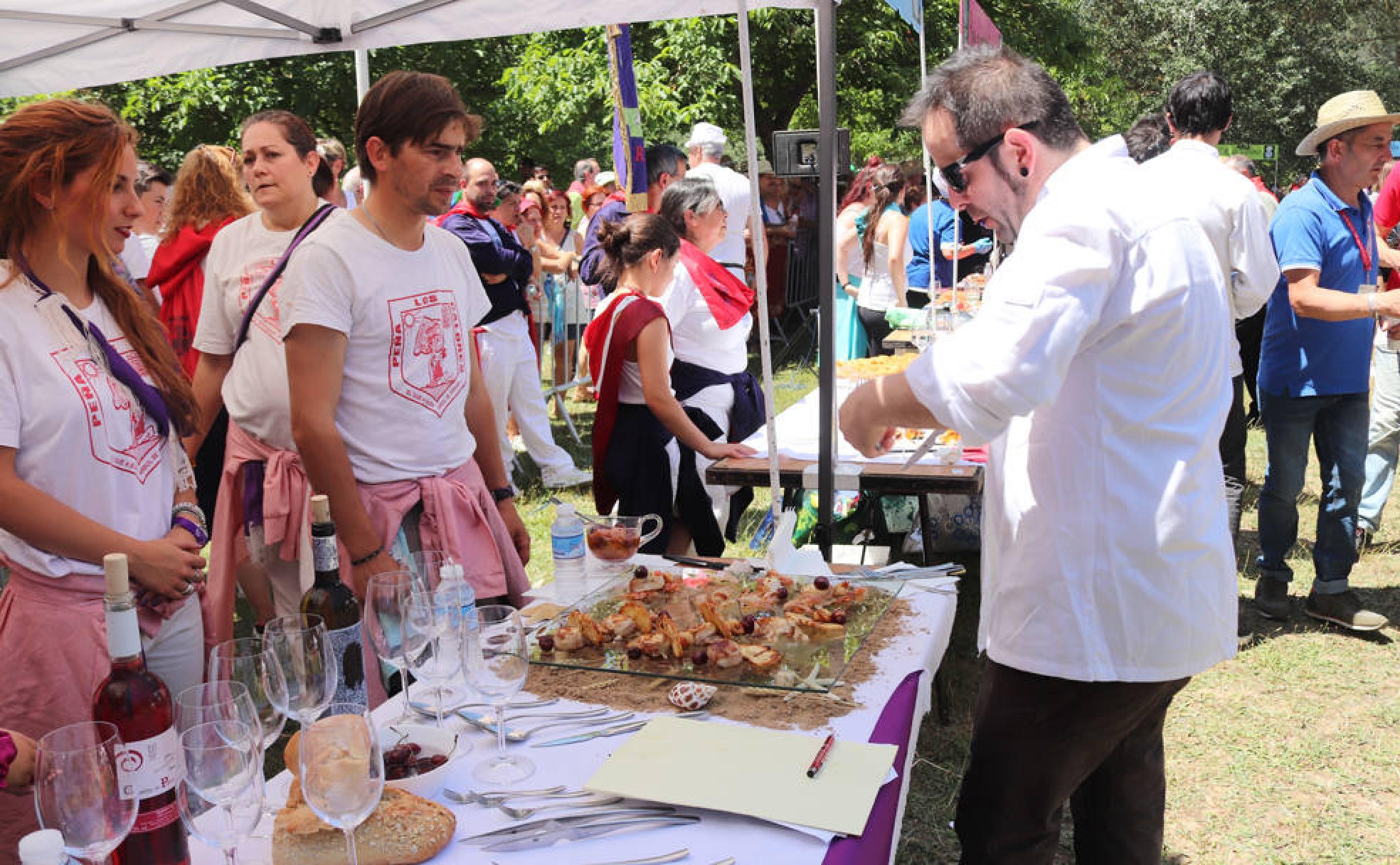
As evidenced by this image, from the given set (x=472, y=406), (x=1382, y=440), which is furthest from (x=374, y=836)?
(x=1382, y=440)

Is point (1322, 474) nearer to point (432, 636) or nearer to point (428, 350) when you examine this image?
point (428, 350)

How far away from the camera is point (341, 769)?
1.17 metres

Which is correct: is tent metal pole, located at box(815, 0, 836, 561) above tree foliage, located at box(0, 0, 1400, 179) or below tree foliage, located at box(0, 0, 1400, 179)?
below

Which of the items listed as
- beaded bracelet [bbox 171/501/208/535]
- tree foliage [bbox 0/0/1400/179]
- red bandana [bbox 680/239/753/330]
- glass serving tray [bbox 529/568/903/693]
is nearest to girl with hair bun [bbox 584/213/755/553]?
red bandana [bbox 680/239/753/330]

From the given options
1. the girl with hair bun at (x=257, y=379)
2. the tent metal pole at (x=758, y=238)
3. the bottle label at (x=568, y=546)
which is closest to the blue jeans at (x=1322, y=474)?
the tent metal pole at (x=758, y=238)

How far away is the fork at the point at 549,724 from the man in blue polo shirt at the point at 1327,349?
11.5 feet

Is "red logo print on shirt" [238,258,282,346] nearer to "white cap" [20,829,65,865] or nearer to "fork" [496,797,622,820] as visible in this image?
"fork" [496,797,622,820]

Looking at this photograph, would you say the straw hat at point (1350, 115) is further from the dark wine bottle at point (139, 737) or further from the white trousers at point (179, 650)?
the dark wine bottle at point (139, 737)

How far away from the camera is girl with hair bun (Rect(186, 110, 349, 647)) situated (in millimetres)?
2854

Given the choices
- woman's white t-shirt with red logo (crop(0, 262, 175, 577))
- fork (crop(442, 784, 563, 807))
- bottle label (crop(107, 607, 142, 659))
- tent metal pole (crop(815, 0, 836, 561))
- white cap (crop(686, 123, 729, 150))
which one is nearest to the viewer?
bottle label (crop(107, 607, 142, 659))

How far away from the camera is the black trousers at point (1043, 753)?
184cm

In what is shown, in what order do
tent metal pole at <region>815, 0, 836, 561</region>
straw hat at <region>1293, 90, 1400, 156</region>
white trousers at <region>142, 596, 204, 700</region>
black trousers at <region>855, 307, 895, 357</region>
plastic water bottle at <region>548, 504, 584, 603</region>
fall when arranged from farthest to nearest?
black trousers at <region>855, 307, 895, 357</region> → straw hat at <region>1293, 90, 1400, 156</region> → tent metal pole at <region>815, 0, 836, 561</region> → plastic water bottle at <region>548, 504, 584, 603</region> → white trousers at <region>142, 596, 204, 700</region>

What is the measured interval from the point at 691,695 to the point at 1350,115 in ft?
12.2

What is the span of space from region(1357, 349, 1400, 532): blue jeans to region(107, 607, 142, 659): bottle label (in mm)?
5203
